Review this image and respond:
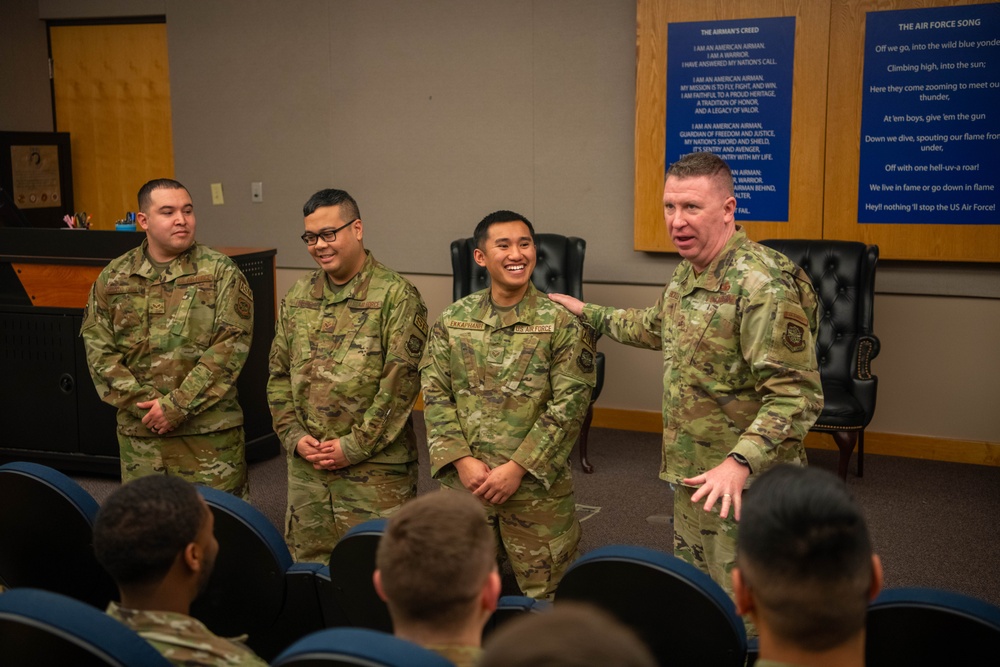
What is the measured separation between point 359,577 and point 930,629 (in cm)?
101

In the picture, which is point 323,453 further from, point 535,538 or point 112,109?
point 112,109

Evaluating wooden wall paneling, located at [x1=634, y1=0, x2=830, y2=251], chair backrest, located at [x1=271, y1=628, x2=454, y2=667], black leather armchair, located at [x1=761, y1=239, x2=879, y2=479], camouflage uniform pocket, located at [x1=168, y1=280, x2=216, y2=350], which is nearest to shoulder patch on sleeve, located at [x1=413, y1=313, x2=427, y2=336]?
camouflage uniform pocket, located at [x1=168, y1=280, x2=216, y2=350]

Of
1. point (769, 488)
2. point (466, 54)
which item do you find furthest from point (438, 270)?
point (769, 488)

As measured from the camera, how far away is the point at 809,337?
2.41 metres

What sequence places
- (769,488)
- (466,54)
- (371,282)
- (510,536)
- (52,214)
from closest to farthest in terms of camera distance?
(769,488), (510,536), (371,282), (466,54), (52,214)

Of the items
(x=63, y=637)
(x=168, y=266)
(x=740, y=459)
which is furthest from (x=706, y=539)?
(x=168, y=266)

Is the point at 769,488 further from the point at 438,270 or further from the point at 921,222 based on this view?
the point at 438,270

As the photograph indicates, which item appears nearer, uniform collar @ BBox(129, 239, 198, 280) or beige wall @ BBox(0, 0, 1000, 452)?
uniform collar @ BBox(129, 239, 198, 280)

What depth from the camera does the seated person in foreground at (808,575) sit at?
1.27m

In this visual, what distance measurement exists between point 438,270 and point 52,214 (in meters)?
2.80

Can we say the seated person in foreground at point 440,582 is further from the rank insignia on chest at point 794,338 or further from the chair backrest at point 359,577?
the rank insignia on chest at point 794,338

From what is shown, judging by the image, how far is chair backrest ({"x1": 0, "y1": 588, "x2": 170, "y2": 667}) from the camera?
50.9 inches

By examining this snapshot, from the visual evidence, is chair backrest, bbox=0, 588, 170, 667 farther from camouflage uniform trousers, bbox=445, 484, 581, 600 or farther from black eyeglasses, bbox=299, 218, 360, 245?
black eyeglasses, bbox=299, 218, 360, 245

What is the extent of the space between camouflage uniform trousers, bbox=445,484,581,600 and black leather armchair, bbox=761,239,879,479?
1.99 meters
